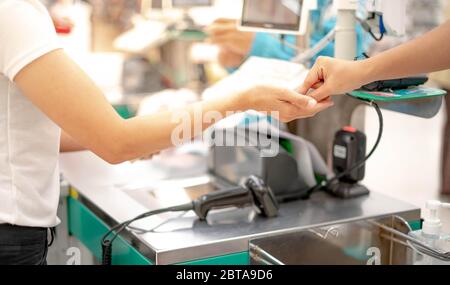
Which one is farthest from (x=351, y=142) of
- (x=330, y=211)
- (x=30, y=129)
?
(x=30, y=129)

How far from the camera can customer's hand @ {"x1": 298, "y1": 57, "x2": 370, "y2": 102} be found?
1258 millimetres

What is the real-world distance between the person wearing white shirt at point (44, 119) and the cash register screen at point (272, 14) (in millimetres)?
566

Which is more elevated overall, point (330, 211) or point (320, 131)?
point (320, 131)

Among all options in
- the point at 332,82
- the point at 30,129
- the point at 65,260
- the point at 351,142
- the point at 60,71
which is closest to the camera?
the point at 60,71

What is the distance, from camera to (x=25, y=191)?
121 cm

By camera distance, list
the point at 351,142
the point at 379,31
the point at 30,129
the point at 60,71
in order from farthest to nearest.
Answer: the point at 351,142, the point at 379,31, the point at 30,129, the point at 60,71

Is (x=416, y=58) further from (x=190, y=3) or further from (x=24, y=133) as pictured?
(x=190, y=3)

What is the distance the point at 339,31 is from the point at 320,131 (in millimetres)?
477

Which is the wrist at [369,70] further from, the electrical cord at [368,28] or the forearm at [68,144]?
the forearm at [68,144]

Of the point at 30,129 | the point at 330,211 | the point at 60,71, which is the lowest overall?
the point at 330,211

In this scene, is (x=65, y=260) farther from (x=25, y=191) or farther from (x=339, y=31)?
(x=339, y=31)

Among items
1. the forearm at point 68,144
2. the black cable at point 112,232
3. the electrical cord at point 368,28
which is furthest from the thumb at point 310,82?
the forearm at point 68,144

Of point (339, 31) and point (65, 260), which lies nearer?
point (339, 31)

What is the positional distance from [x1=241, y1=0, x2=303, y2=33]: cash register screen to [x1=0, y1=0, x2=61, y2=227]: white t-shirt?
856 millimetres
